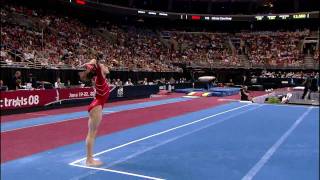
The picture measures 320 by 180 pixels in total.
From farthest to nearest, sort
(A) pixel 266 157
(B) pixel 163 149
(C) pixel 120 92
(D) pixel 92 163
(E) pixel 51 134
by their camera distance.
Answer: (C) pixel 120 92, (E) pixel 51 134, (B) pixel 163 149, (A) pixel 266 157, (D) pixel 92 163

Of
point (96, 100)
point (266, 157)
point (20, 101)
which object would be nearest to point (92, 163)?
point (96, 100)

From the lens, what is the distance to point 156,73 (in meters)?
38.3

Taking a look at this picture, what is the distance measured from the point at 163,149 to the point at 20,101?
9.20 m

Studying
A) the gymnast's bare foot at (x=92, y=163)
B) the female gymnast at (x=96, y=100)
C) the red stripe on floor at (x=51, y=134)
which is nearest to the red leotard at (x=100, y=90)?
the female gymnast at (x=96, y=100)

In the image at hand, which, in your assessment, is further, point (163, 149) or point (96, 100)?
point (163, 149)

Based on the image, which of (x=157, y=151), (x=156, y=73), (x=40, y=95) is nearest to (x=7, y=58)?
(x=40, y=95)

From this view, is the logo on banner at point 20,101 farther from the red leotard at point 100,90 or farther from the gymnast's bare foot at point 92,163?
the red leotard at point 100,90

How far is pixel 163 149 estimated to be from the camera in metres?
8.34

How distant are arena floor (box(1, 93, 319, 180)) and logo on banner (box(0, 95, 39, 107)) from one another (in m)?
0.77

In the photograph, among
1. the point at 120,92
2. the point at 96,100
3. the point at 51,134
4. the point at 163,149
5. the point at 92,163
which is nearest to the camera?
the point at 96,100

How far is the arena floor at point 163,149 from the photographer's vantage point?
6309 mm

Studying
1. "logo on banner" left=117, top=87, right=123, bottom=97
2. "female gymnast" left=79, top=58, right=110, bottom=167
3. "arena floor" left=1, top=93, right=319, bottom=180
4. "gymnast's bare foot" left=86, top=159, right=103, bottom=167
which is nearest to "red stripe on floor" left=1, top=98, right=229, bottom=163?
"arena floor" left=1, top=93, right=319, bottom=180

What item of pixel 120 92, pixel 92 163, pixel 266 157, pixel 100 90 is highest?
pixel 100 90

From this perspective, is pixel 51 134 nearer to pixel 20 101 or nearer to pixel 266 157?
pixel 266 157
